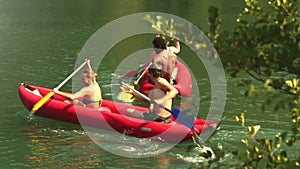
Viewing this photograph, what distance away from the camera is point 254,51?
329 cm

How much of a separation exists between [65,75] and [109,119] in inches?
240

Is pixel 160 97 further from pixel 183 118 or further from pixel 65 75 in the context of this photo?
pixel 65 75

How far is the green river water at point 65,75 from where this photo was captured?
31.1 feet

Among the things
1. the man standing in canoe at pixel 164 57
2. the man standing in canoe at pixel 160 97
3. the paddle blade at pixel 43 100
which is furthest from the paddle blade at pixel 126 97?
the man standing in canoe at pixel 160 97

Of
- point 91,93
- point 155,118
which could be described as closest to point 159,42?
point 91,93

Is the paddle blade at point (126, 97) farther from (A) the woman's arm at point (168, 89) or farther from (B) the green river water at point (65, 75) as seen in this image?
(A) the woman's arm at point (168, 89)

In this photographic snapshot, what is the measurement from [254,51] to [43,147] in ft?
23.8

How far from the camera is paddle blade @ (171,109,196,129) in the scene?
956 cm

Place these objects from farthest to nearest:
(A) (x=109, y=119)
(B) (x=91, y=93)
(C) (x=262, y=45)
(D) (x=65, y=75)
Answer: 1. (D) (x=65, y=75)
2. (B) (x=91, y=93)
3. (A) (x=109, y=119)
4. (C) (x=262, y=45)

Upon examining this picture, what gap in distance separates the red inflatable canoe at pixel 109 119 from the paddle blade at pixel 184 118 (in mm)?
64

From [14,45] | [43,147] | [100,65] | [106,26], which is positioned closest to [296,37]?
[43,147]

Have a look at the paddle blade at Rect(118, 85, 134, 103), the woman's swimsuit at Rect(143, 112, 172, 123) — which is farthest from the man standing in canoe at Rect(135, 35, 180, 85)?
the woman's swimsuit at Rect(143, 112, 172, 123)

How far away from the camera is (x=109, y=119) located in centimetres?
1034

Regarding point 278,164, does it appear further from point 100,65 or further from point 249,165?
point 100,65
